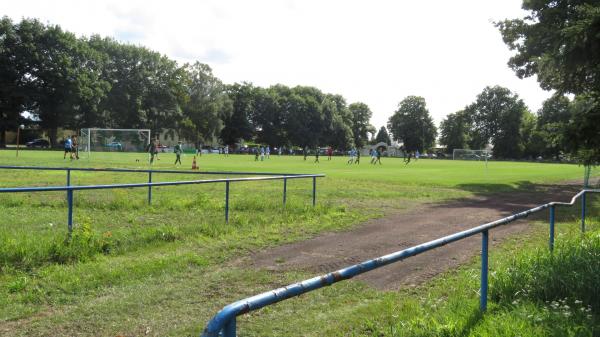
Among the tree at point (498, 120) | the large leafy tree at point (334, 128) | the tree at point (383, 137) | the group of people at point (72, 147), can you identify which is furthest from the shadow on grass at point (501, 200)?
the tree at point (383, 137)

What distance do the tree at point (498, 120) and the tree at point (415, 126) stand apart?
1199 centimetres

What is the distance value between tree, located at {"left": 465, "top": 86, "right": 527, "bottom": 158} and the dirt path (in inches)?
4214

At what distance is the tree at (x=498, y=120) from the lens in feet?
373

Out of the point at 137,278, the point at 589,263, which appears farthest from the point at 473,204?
the point at 137,278

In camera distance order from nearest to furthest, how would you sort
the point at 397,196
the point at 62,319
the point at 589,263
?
the point at 62,319, the point at 589,263, the point at 397,196

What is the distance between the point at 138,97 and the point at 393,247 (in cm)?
8793

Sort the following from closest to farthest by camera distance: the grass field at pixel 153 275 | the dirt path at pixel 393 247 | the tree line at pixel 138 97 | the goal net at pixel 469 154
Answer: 1. the grass field at pixel 153 275
2. the dirt path at pixel 393 247
3. the tree line at pixel 138 97
4. the goal net at pixel 469 154

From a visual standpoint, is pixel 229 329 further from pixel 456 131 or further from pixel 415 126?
pixel 415 126

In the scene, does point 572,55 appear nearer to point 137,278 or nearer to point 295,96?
point 137,278

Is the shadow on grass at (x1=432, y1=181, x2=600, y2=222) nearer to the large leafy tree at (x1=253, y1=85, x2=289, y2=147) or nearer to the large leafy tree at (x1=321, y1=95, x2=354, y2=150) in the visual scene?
the large leafy tree at (x1=253, y1=85, x2=289, y2=147)

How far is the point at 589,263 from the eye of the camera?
6.09 metres

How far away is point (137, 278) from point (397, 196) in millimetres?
13610

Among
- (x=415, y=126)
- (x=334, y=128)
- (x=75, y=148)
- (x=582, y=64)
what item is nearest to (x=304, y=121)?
(x=334, y=128)

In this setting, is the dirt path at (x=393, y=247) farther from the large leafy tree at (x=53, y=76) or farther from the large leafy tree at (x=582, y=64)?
the large leafy tree at (x=53, y=76)
